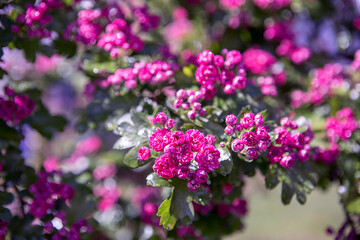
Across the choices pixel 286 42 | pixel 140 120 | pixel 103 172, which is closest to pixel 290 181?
pixel 140 120

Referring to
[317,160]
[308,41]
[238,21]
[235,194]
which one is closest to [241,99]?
[235,194]

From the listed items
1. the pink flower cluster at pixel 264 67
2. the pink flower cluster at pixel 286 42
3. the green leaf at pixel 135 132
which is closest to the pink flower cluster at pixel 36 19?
the green leaf at pixel 135 132

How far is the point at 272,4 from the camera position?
185cm

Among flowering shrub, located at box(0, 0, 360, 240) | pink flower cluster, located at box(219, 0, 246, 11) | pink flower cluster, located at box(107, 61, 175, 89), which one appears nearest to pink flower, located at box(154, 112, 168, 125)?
flowering shrub, located at box(0, 0, 360, 240)

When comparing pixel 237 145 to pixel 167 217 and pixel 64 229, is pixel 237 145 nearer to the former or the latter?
pixel 167 217

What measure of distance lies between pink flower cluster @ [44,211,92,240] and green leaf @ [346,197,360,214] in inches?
34.2

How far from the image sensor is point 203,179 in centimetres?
82

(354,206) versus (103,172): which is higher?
(354,206)

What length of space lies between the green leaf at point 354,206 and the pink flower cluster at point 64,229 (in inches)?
34.2

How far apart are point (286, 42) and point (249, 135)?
113 cm

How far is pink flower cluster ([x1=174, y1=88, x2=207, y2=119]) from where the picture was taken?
0.96m

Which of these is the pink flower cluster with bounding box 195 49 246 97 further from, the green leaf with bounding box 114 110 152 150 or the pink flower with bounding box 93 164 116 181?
the pink flower with bounding box 93 164 116 181

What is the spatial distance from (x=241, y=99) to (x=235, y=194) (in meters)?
0.31

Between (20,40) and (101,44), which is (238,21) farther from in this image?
(20,40)
